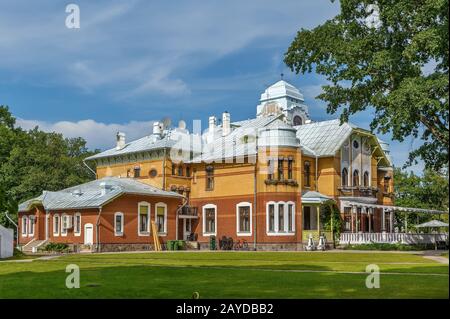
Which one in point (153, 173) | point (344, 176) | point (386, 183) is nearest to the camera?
point (344, 176)

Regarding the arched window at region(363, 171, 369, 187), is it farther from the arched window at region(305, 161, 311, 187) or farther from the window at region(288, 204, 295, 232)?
the window at region(288, 204, 295, 232)

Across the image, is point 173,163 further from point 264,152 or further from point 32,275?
point 32,275

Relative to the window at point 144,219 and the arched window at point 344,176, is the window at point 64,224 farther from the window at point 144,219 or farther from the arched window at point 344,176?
the arched window at point 344,176

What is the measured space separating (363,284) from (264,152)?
88.8 ft

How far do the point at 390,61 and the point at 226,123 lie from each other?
80.0ft

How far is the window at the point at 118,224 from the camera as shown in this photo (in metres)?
39.0

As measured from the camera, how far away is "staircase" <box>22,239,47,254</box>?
132ft

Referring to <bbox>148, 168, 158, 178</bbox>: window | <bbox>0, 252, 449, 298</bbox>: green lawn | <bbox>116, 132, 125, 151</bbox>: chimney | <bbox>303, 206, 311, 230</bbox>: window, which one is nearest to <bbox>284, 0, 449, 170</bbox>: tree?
<bbox>0, 252, 449, 298</bbox>: green lawn

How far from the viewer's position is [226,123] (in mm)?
47906

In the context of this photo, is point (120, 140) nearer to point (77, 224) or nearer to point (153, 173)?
point (153, 173)

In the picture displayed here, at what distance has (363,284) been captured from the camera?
1314cm

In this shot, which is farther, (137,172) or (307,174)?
(137,172)

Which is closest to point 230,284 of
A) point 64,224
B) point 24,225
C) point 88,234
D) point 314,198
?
point 88,234
